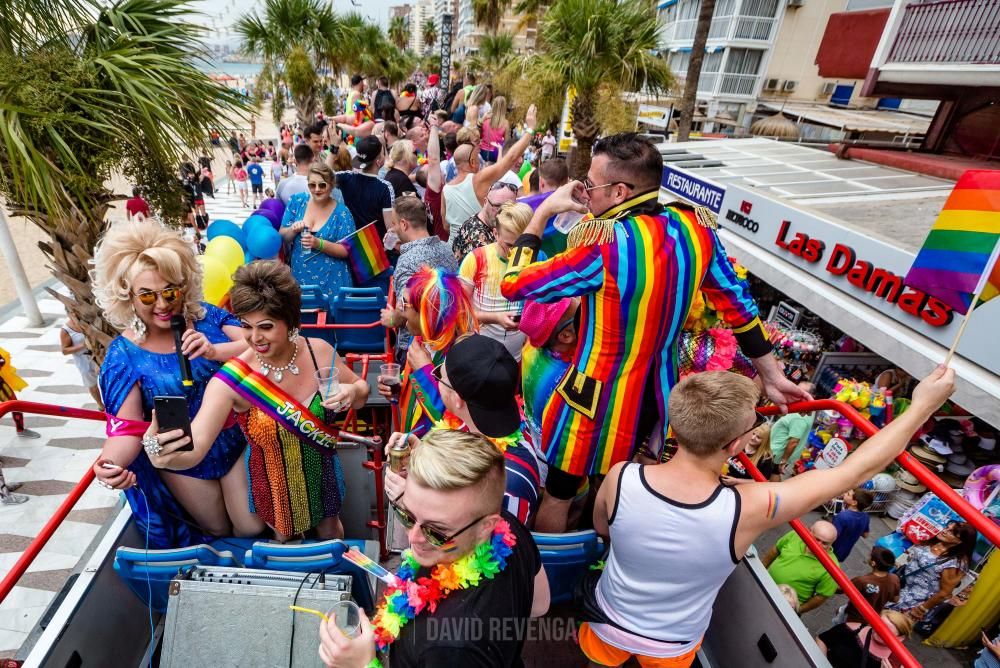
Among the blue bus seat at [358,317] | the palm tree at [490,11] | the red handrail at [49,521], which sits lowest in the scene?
the blue bus seat at [358,317]

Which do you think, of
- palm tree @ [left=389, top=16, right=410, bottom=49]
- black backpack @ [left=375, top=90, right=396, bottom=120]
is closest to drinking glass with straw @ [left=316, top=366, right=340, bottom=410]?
black backpack @ [left=375, top=90, right=396, bottom=120]

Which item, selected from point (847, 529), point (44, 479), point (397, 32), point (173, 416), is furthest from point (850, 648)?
point (397, 32)

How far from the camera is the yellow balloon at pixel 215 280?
433cm

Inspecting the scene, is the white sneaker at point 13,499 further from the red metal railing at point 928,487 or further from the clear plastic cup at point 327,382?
the red metal railing at point 928,487

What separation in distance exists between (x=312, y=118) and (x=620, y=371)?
47.9 feet

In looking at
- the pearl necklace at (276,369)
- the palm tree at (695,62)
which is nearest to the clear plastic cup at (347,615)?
the pearl necklace at (276,369)

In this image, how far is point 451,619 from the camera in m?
1.36

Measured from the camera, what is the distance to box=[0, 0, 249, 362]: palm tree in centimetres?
277

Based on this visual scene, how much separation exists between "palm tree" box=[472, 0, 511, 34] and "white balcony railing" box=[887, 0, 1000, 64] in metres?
27.8

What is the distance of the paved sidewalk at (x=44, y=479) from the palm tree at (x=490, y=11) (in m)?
31.9

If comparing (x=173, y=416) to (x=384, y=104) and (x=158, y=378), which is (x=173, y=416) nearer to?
(x=158, y=378)

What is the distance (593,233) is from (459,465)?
3.81 feet

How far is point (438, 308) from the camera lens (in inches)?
105

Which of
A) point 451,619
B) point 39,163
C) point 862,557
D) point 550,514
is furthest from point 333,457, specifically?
point 862,557
